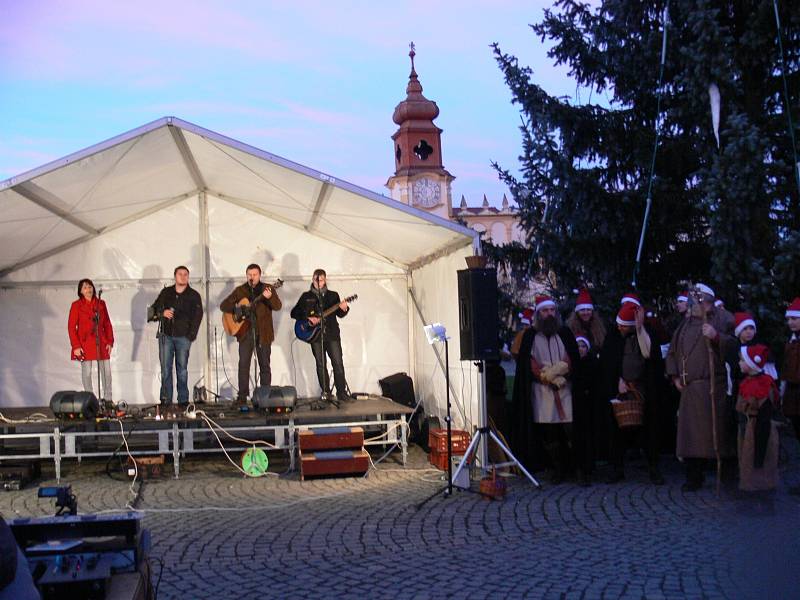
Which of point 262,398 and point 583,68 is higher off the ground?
point 583,68

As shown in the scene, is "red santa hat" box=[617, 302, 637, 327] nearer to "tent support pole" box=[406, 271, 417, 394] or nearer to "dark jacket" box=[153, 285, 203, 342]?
"tent support pole" box=[406, 271, 417, 394]

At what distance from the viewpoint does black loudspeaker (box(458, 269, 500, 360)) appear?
23.8 feet

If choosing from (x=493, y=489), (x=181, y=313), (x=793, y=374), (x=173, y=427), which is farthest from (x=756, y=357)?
(x=181, y=313)

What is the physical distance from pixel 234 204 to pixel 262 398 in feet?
12.4

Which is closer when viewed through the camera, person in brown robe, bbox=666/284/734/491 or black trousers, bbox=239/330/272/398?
person in brown robe, bbox=666/284/734/491

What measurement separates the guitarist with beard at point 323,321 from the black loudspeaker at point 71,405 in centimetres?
271

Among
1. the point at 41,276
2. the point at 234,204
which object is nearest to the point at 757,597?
the point at 234,204

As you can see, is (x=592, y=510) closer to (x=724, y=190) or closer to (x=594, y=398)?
(x=594, y=398)

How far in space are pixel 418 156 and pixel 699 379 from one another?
150 feet

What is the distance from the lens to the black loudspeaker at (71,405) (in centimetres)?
847

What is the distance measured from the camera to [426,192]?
53.2 meters

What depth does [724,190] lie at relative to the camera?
7.61m

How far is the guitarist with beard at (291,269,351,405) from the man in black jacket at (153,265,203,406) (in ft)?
4.01

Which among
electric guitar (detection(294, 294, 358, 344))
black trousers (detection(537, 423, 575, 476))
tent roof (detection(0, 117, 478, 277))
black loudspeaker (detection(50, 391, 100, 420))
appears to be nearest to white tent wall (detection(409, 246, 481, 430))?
tent roof (detection(0, 117, 478, 277))
